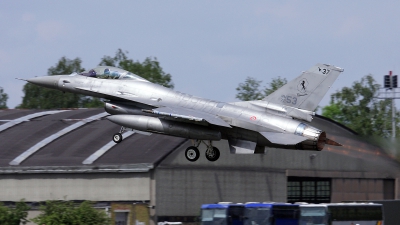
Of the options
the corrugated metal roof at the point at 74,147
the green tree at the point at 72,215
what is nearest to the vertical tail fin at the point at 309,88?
the green tree at the point at 72,215

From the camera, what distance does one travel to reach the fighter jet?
24.8 metres

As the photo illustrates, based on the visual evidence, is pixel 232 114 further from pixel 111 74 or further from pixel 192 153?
pixel 111 74

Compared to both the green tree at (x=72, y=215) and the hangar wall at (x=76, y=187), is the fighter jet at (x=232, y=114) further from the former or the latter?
the hangar wall at (x=76, y=187)

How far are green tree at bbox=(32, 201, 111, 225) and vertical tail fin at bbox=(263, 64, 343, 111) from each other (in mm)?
11776

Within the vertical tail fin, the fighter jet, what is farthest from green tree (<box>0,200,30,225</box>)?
the vertical tail fin

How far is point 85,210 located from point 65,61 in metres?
55.2

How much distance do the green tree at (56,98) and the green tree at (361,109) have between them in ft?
90.5

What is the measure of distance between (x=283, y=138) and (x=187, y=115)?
334 centimetres

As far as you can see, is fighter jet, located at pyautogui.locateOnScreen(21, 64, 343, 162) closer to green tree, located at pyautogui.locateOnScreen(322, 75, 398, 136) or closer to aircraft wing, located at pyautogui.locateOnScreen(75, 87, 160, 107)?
aircraft wing, located at pyautogui.locateOnScreen(75, 87, 160, 107)

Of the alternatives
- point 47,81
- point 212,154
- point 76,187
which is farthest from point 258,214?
point 76,187

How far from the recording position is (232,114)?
25797 millimetres

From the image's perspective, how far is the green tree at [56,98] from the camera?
262 feet

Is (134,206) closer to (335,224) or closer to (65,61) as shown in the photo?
(335,224)

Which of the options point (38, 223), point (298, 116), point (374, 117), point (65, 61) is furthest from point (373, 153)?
point (65, 61)
